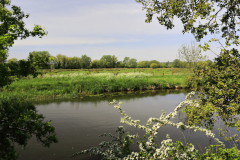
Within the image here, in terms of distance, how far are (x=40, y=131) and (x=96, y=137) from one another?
4.33 meters

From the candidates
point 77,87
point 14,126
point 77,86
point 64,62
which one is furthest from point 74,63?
point 14,126

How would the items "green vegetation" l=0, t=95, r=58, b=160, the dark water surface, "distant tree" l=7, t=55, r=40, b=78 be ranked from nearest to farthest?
"green vegetation" l=0, t=95, r=58, b=160, "distant tree" l=7, t=55, r=40, b=78, the dark water surface

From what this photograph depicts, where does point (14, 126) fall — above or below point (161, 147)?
above

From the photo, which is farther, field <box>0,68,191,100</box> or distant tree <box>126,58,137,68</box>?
distant tree <box>126,58,137,68</box>

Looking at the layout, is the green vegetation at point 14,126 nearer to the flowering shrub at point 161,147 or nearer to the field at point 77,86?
the flowering shrub at point 161,147

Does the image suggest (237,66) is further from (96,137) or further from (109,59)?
(109,59)

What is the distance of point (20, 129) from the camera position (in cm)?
496

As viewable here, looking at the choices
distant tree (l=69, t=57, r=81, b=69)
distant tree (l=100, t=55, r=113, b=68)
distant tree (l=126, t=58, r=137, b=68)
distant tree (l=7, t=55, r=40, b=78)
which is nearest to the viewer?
distant tree (l=7, t=55, r=40, b=78)

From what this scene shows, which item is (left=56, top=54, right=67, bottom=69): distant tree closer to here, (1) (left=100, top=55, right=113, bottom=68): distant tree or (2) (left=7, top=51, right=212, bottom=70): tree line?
(2) (left=7, top=51, right=212, bottom=70): tree line

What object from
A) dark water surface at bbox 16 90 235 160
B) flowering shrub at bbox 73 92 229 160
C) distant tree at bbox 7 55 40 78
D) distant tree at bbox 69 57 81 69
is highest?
distant tree at bbox 69 57 81 69

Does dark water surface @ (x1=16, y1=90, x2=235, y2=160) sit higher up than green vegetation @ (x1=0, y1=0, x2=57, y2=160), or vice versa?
green vegetation @ (x1=0, y1=0, x2=57, y2=160)

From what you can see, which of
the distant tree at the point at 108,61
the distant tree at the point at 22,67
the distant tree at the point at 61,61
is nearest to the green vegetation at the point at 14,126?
the distant tree at the point at 22,67

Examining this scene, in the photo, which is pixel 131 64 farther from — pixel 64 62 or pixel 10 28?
pixel 10 28

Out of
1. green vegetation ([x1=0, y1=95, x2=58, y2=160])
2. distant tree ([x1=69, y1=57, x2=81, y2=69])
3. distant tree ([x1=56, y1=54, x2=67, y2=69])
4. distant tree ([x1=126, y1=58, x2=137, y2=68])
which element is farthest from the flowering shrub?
distant tree ([x1=126, y1=58, x2=137, y2=68])
